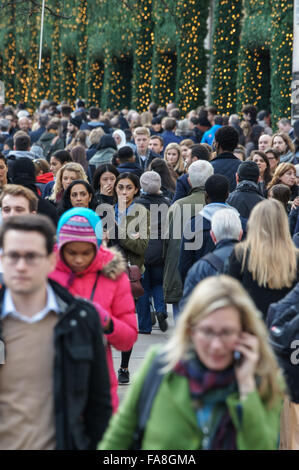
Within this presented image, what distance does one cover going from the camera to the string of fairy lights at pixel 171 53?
2195 cm

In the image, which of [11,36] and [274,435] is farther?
[11,36]

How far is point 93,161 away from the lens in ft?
43.9

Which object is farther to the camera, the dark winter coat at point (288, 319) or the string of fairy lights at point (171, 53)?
the string of fairy lights at point (171, 53)

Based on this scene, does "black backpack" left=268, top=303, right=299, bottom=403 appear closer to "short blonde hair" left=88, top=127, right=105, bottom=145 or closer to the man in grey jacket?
the man in grey jacket

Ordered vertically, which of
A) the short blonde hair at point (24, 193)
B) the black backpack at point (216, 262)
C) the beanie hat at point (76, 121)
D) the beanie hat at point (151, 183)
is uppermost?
the beanie hat at point (76, 121)

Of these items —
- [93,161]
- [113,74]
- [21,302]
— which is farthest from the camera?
[113,74]

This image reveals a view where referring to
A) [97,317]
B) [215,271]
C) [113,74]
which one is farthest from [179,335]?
[113,74]

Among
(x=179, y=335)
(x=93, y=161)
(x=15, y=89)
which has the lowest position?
(x=179, y=335)

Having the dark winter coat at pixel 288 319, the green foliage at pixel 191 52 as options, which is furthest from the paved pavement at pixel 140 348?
the green foliage at pixel 191 52

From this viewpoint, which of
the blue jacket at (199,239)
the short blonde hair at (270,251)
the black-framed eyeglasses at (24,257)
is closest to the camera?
the black-framed eyeglasses at (24,257)

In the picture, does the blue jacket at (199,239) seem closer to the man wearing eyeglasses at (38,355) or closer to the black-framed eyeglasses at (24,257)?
the man wearing eyeglasses at (38,355)

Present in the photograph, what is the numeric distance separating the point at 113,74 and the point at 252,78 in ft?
37.7

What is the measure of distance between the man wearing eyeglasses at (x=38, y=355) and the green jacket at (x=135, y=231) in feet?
16.3

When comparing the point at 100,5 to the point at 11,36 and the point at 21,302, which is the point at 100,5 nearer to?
the point at 11,36
